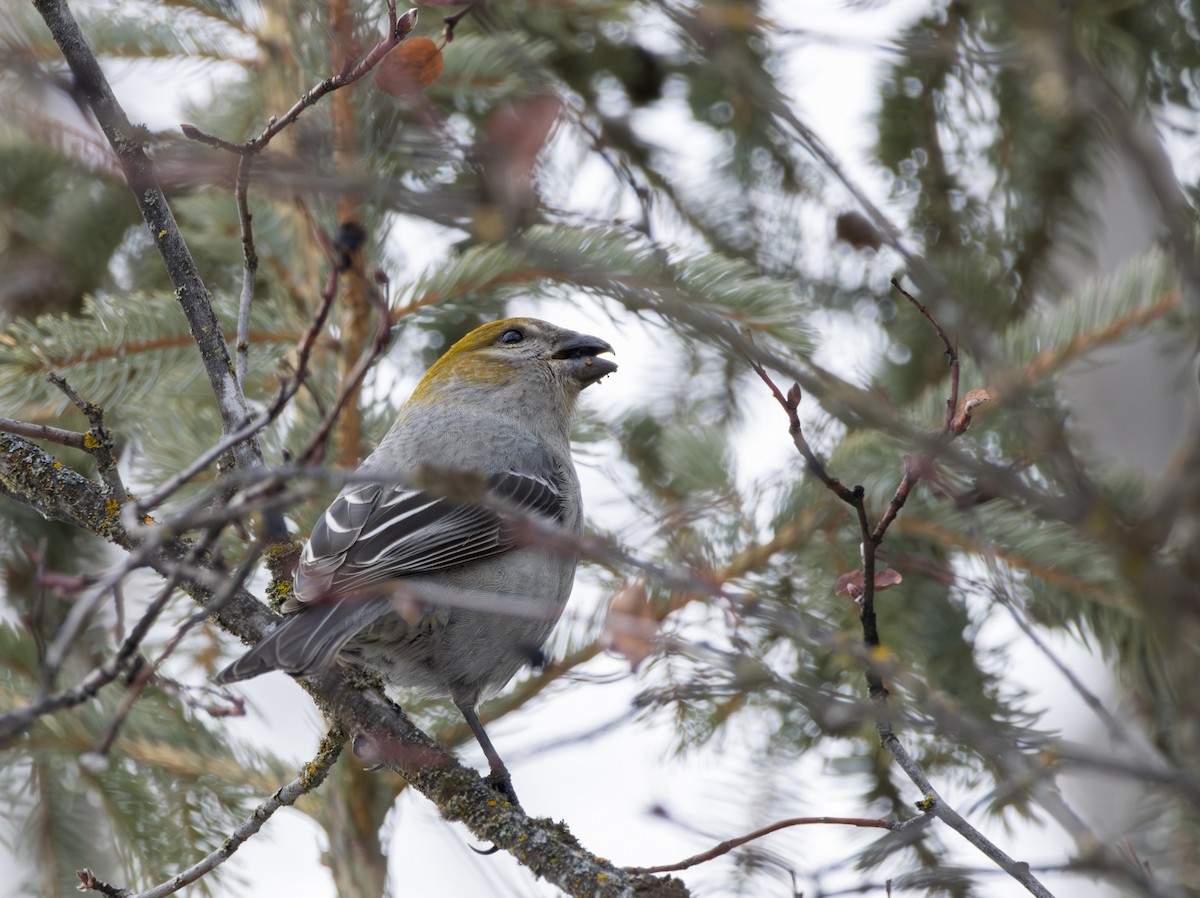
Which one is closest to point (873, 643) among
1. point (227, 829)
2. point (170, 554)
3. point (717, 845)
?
point (717, 845)

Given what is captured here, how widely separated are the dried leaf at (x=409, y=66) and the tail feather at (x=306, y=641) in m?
1.26

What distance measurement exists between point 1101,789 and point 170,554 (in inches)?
175

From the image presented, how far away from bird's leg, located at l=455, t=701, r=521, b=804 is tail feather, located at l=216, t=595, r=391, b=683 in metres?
0.53

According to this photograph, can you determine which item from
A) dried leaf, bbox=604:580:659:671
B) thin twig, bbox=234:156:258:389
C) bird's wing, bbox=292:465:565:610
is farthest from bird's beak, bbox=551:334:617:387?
dried leaf, bbox=604:580:659:671

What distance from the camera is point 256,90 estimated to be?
3793mm

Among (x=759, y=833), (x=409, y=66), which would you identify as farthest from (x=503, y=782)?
(x=409, y=66)

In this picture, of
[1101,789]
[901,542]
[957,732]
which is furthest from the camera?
[1101,789]

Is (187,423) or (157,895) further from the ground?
(187,423)

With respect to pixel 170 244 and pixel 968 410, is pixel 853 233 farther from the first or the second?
pixel 170 244

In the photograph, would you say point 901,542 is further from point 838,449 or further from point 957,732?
point 957,732

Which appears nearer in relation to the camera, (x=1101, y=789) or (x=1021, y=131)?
(x=1021, y=131)

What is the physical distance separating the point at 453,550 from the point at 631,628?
1.60 meters

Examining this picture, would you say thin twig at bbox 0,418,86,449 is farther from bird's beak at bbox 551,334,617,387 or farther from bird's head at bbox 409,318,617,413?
bird's beak at bbox 551,334,617,387

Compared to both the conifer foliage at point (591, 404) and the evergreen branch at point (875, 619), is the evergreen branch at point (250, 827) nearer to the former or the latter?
the conifer foliage at point (591, 404)
